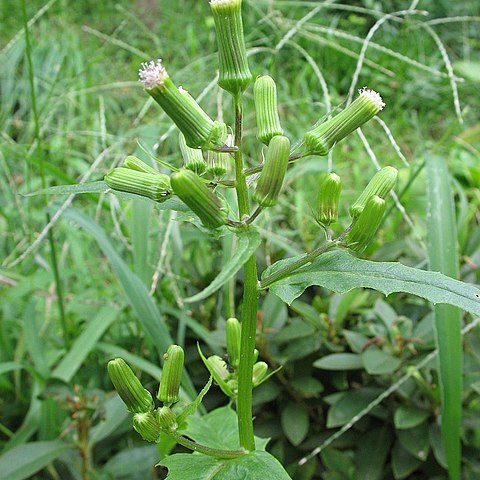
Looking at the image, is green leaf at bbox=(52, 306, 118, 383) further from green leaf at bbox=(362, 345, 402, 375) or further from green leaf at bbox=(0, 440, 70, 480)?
green leaf at bbox=(362, 345, 402, 375)

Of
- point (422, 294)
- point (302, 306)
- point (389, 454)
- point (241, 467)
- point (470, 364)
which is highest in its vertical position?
point (422, 294)

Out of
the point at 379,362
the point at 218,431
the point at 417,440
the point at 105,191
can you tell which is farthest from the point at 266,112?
the point at 417,440

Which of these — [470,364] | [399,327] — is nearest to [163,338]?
[399,327]

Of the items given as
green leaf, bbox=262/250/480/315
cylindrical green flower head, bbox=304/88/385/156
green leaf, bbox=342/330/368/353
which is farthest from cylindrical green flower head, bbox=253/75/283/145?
green leaf, bbox=342/330/368/353

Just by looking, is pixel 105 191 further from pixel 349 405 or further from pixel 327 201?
pixel 349 405

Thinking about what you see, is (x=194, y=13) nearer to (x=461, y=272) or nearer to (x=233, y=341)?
(x=461, y=272)

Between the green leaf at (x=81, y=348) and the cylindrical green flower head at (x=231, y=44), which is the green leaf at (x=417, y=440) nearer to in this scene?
the green leaf at (x=81, y=348)

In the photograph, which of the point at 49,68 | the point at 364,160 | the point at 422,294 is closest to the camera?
the point at 422,294
